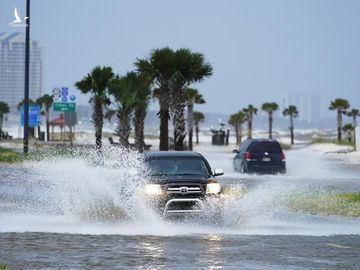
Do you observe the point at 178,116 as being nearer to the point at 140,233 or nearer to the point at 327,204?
the point at 327,204

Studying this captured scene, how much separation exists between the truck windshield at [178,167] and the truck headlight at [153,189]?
1.06 metres

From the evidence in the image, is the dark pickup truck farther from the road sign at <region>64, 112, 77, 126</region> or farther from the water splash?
the road sign at <region>64, 112, 77, 126</region>

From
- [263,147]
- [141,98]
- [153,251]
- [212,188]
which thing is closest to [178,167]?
[212,188]

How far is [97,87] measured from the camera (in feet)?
213

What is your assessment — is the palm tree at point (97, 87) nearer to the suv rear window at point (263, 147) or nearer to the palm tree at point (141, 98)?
the palm tree at point (141, 98)

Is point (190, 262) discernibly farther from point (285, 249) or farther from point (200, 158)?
point (200, 158)

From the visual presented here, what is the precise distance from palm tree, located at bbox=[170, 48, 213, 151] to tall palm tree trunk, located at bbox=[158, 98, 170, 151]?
1.66 feet

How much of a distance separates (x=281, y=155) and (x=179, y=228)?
24.6m

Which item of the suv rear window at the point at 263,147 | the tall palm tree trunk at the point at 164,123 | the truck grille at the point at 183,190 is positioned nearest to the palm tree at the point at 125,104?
the tall palm tree trunk at the point at 164,123

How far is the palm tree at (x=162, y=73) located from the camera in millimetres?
53000

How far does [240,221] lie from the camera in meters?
19.4

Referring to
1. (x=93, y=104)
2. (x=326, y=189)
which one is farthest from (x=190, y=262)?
(x=93, y=104)

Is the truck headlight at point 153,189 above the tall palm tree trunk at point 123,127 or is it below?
below

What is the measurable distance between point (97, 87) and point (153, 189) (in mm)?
46446
